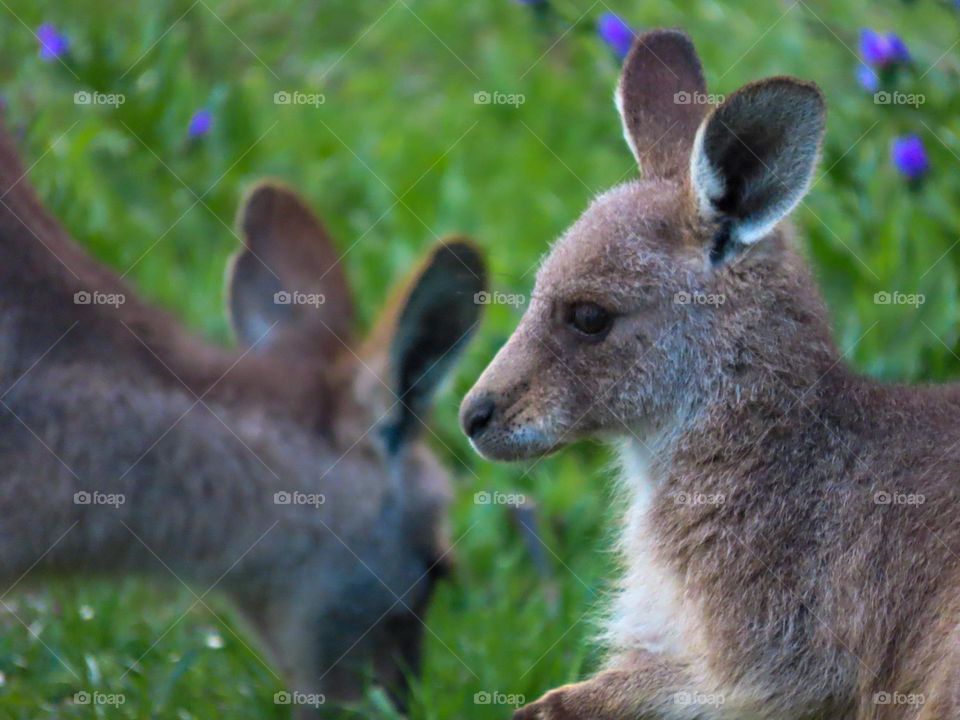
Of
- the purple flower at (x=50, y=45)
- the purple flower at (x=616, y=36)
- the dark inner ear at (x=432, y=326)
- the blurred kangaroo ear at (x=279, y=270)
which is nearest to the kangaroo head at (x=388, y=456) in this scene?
the dark inner ear at (x=432, y=326)

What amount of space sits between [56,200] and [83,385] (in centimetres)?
234

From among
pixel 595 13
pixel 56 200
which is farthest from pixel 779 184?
pixel 56 200

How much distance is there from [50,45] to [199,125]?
775 millimetres

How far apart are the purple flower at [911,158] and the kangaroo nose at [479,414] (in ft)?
8.04

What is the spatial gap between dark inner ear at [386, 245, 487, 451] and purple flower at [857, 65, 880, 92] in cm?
191

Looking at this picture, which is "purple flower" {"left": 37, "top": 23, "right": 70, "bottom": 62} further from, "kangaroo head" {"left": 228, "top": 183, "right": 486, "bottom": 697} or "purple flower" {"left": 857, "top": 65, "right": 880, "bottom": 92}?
"purple flower" {"left": 857, "top": 65, "right": 880, "bottom": 92}

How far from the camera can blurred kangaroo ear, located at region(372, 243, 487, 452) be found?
5.23m

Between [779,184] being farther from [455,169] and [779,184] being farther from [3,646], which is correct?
[455,169]

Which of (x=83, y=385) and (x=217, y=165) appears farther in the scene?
(x=217, y=165)

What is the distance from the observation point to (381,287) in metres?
7.63

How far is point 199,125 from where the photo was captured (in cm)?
766

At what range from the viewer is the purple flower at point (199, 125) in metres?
7.66

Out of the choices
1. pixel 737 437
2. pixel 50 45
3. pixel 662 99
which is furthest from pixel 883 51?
pixel 50 45

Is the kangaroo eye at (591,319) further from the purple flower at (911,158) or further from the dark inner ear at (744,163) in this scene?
the purple flower at (911,158)
